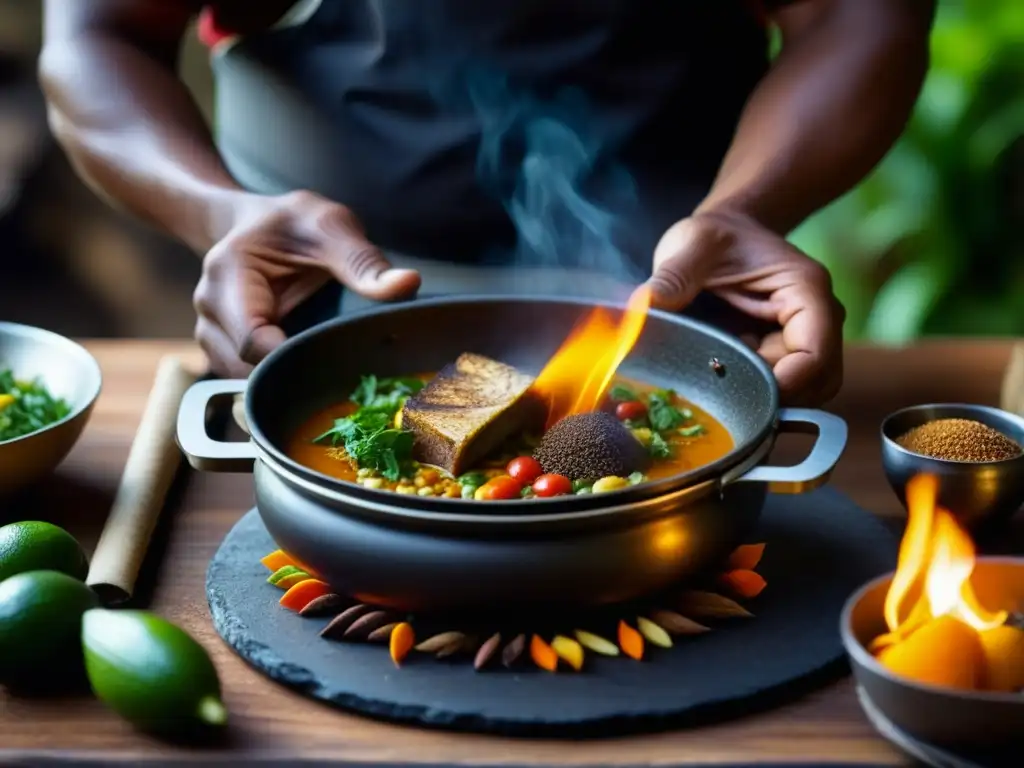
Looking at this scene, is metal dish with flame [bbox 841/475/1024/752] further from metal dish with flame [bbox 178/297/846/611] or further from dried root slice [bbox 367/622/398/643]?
dried root slice [bbox 367/622/398/643]

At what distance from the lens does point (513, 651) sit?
145 cm

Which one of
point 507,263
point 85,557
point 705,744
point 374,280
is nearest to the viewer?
point 705,744

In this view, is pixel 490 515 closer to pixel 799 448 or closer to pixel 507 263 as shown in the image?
pixel 799 448

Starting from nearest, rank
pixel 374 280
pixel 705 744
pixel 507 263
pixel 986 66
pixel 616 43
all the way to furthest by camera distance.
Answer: pixel 705 744 → pixel 374 280 → pixel 616 43 → pixel 507 263 → pixel 986 66

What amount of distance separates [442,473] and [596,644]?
0.36 metres

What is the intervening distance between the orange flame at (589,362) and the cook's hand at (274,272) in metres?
0.29

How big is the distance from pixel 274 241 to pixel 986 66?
3087mm

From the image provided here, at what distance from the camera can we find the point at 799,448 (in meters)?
2.05

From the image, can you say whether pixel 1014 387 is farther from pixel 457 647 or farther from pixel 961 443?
pixel 457 647

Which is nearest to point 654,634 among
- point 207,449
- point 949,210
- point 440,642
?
point 440,642

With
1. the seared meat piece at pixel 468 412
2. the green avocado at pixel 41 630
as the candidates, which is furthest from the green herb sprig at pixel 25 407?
the seared meat piece at pixel 468 412

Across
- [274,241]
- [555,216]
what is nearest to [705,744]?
[274,241]

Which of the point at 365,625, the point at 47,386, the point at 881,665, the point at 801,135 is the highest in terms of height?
the point at 801,135

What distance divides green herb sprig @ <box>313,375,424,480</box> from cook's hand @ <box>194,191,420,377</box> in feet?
0.51
